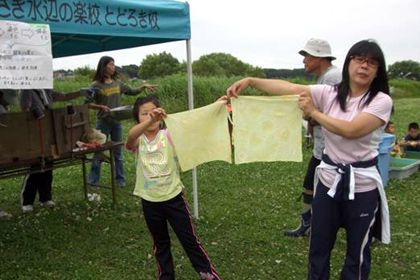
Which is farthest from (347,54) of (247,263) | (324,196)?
(247,263)

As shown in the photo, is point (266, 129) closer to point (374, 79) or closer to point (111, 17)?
point (374, 79)

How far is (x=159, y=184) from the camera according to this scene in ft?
9.64

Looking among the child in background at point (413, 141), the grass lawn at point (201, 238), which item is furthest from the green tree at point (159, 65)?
the grass lawn at point (201, 238)

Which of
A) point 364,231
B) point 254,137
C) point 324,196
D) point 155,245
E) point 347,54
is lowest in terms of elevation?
point 155,245

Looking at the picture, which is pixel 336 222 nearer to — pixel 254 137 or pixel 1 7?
pixel 254 137

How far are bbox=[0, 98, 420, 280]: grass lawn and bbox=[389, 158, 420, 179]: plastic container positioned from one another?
0.26 metres

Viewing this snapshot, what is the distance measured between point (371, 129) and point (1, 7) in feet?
9.03

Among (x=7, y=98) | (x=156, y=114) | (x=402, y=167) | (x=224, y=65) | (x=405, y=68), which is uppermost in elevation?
(x=224, y=65)

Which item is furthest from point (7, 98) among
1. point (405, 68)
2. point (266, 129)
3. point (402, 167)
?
point (405, 68)

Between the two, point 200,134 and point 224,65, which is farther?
point 224,65

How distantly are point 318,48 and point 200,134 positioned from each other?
1408mm

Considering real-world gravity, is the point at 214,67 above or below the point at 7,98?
above

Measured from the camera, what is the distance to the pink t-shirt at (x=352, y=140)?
88.6 inches

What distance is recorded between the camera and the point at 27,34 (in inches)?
122
